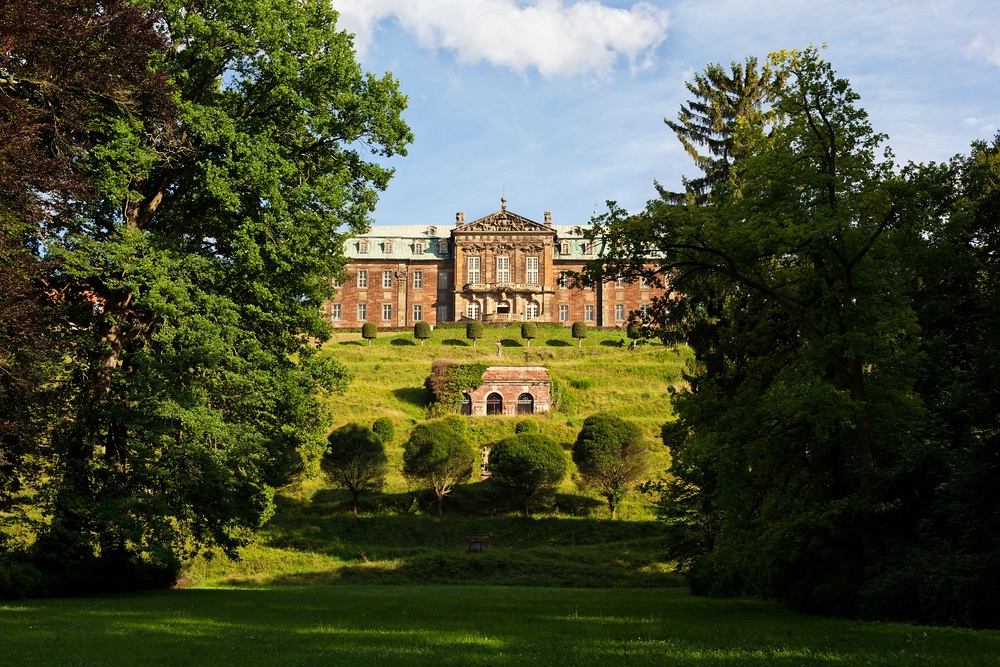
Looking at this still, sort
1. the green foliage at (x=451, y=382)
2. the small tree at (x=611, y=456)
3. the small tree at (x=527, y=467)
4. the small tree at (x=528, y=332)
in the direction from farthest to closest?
the small tree at (x=528, y=332), the green foliage at (x=451, y=382), the small tree at (x=611, y=456), the small tree at (x=527, y=467)

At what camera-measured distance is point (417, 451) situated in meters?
36.9

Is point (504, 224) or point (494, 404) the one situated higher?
point (504, 224)

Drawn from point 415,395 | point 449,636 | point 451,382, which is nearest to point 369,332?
point 415,395

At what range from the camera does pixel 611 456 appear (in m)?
37.5

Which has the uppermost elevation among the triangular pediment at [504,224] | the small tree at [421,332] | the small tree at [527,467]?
the triangular pediment at [504,224]

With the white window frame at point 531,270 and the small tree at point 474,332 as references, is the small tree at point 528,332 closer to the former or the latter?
the small tree at point 474,332

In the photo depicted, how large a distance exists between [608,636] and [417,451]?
26371 mm

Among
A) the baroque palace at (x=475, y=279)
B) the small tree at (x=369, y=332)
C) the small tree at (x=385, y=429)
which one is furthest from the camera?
the baroque palace at (x=475, y=279)

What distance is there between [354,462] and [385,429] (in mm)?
7922

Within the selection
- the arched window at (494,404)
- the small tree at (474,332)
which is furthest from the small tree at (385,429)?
the small tree at (474,332)

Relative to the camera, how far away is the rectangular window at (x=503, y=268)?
7531 cm

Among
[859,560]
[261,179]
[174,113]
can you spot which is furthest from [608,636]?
[174,113]

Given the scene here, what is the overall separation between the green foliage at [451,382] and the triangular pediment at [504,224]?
2568cm

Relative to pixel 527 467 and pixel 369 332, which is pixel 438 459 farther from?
pixel 369 332
